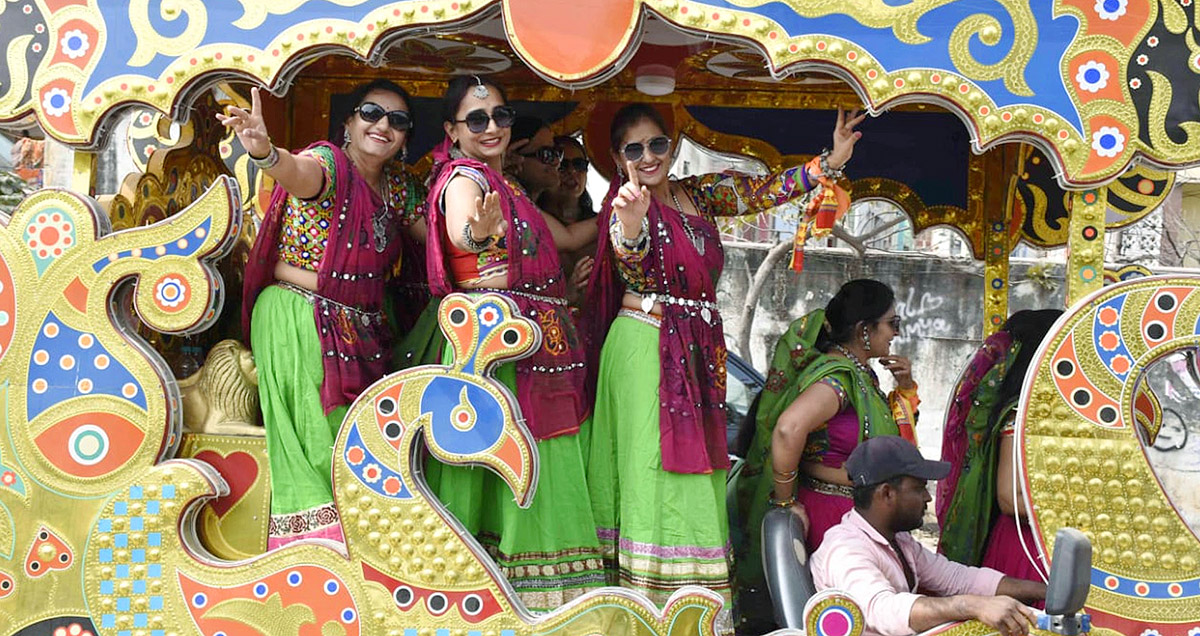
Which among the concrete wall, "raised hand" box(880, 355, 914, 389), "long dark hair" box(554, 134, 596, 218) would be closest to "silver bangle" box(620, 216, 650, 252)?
"long dark hair" box(554, 134, 596, 218)

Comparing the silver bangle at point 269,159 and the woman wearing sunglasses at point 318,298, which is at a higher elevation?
the silver bangle at point 269,159

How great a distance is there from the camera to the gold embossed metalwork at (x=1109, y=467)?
11.3 feet

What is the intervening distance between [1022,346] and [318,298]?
7.76 feet

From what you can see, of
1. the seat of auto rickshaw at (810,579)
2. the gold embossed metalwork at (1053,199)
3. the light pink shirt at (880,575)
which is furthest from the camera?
the gold embossed metalwork at (1053,199)

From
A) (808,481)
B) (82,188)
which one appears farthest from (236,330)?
(808,481)

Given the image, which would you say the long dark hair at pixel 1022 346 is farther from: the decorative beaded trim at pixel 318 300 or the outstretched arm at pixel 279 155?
the outstretched arm at pixel 279 155

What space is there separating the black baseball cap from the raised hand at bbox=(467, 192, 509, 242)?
1189 millimetres

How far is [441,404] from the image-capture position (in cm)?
357

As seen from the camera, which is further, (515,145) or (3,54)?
(515,145)

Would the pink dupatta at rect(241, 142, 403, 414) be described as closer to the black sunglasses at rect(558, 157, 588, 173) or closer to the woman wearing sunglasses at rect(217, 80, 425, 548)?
the woman wearing sunglasses at rect(217, 80, 425, 548)

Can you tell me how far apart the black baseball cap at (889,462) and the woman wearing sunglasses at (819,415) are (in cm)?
48

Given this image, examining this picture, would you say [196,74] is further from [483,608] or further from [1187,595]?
[1187,595]

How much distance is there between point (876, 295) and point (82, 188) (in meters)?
2.54

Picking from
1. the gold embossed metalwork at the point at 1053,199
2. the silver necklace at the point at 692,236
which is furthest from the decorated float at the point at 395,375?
the gold embossed metalwork at the point at 1053,199
